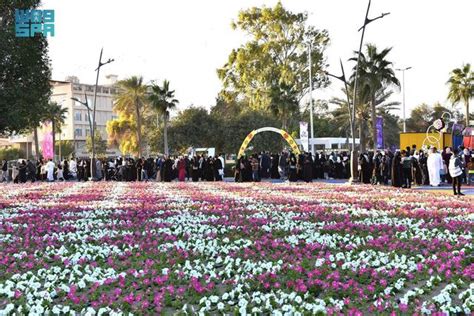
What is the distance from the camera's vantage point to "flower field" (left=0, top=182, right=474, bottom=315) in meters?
6.82

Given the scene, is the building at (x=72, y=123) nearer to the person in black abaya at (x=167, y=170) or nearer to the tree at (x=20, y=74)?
the person in black abaya at (x=167, y=170)

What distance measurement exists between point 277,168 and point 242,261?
30.5 meters

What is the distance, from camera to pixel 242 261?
9203 millimetres

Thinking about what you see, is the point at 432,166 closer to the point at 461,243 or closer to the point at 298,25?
the point at 461,243

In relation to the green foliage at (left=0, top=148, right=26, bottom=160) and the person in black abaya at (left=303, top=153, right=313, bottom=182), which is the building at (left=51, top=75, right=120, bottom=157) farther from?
the person in black abaya at (left=303, top=153, right=313, bottom=182)

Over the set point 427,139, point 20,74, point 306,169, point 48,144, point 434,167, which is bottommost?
point 306,169

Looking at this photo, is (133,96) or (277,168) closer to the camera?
(277,168)

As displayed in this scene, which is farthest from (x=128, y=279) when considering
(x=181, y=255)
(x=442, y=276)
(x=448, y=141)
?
(x=448, y=141)

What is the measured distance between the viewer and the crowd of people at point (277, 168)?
2681 centimetres

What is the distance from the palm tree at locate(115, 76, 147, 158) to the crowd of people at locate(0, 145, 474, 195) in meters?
19.6

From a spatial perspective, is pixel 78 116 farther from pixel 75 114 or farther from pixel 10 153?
pixel 10 153

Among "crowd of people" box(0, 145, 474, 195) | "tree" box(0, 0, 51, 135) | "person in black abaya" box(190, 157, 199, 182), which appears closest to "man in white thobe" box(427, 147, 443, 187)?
"crowd of people" box(0, 145, 474, 195)

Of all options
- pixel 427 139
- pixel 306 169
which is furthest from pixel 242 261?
pixel 427 139

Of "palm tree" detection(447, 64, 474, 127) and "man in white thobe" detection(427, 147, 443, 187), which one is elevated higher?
"palm tree" detection(447, 64, 474, 127)
